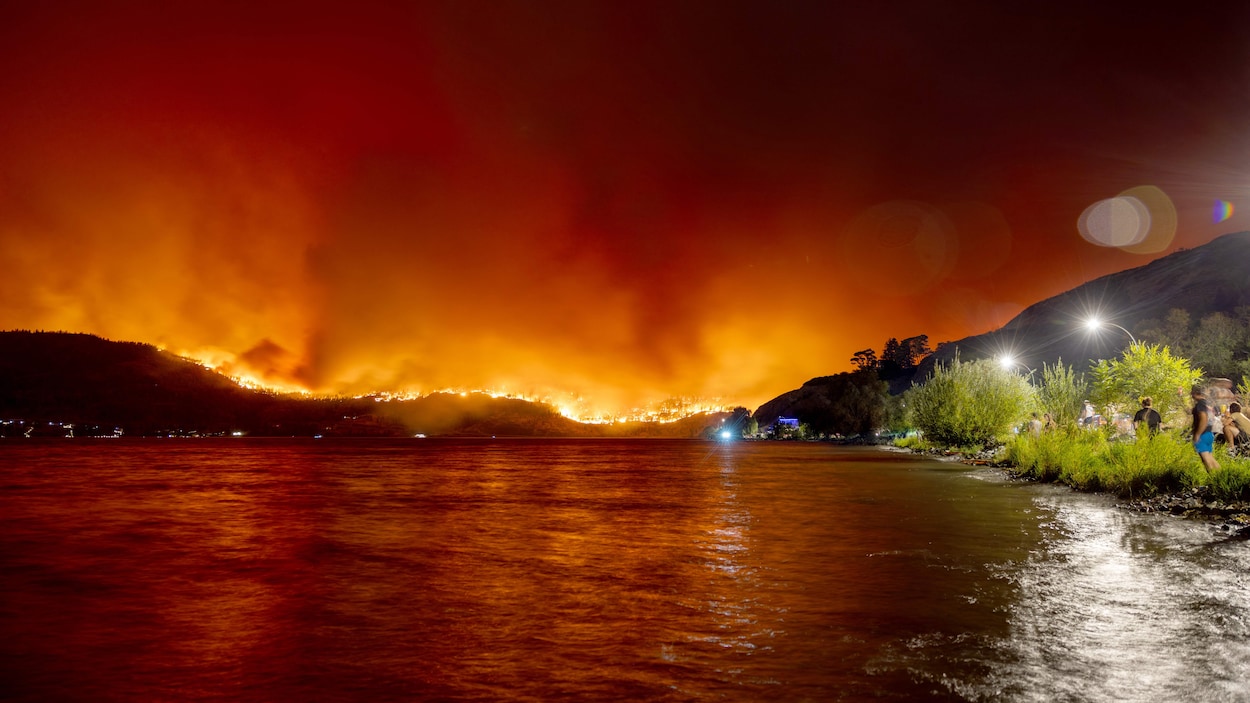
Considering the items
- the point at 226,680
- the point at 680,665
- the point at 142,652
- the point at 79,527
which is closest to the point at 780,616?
the point at 680,665

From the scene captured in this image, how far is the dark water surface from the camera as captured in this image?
9.16 metres

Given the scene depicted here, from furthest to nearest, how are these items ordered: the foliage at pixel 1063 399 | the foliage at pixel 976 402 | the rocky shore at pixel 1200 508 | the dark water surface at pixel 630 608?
the foliage at pixel 976 402 < the foliage at pixel 1063 399 < the rocky shore at pixel 1200 508 < the dark water surface at pixel 630 608

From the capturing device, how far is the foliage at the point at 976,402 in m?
73.3

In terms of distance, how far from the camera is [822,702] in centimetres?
830

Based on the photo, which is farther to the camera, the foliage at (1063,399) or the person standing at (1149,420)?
the foliage at (1063,399)

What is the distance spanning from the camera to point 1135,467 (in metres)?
31.1

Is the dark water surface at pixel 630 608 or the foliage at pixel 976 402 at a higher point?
the foliage at pixel 976 402

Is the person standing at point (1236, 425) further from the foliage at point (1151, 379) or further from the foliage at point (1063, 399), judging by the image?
the foliage at point (1063, 399)

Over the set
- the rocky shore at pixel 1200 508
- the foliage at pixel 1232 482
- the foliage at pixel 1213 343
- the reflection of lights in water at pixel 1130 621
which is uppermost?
the foliage at pixel 1213 343

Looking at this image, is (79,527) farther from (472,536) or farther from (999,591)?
(999,591)

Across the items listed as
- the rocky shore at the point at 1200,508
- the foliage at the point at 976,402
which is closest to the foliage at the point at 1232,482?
the rocky shore at the point at 1200,508

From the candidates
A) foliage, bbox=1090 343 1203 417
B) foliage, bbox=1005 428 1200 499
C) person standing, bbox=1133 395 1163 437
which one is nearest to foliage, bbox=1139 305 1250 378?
foliage, bbox=1090 343 1203 417

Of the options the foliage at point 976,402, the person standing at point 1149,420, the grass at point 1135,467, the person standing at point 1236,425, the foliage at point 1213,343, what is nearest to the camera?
the grass at point 1135,467

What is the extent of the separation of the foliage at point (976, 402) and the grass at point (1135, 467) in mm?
27867
